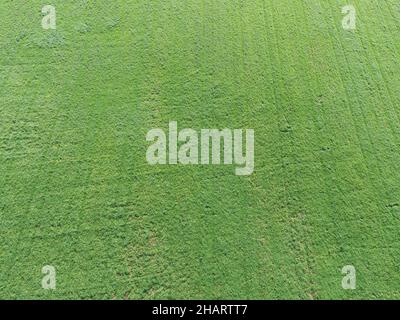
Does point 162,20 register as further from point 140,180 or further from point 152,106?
point 140,180

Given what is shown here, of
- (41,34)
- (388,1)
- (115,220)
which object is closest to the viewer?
(115,220)

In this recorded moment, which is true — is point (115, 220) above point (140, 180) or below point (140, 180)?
below

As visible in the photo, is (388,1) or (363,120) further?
(388,1)

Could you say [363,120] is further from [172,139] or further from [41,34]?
[41,34]
